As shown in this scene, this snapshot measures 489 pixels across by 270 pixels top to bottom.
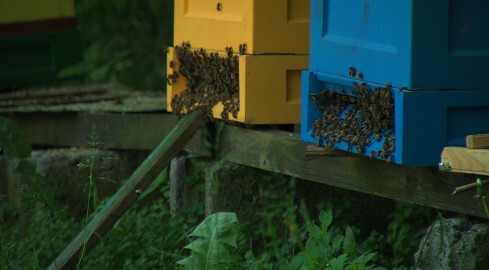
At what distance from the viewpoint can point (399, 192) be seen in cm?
345

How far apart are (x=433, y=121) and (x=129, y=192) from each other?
1.88 m

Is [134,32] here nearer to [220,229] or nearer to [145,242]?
[145,242]

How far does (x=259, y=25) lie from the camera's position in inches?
157

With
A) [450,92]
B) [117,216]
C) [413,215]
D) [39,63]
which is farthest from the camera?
[39,63]

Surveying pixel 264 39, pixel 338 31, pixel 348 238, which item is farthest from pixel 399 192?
pixel 264 39

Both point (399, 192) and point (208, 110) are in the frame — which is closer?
point (399, 192)

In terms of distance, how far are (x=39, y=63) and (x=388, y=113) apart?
393cm

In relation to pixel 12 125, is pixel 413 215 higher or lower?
lower

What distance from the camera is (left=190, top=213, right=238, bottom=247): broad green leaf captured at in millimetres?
3652

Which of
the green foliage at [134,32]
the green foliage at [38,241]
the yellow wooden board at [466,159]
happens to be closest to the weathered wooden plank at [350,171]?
the yellow wooden board at [466,159]

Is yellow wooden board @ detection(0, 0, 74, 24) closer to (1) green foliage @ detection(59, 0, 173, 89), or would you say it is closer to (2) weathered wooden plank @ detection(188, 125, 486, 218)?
(2) weathered wooden plank @ detection(188, 125, 486, 218)

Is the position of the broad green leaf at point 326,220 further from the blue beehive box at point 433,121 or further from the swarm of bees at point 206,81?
the swarm of bees at point 206,81

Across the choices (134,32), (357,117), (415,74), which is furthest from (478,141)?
(134,32)

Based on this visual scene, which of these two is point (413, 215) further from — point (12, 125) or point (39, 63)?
point (39, 63)
